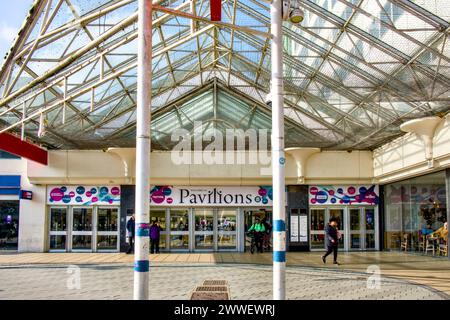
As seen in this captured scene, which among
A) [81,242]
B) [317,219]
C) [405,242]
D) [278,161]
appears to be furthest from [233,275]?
[81,242]

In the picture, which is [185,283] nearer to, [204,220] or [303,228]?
[204,220]

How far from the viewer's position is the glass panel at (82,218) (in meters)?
22.4

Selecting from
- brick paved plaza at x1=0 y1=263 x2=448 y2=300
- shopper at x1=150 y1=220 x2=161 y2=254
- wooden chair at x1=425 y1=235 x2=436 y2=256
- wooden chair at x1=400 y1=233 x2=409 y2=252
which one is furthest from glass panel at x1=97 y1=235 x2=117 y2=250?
wooden chair at x1=425 y1=235 x2=436 y2=256

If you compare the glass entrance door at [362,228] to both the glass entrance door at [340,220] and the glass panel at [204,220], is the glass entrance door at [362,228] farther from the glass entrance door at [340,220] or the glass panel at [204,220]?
the glass panel at [204,220]

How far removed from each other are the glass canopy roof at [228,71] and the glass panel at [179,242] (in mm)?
4289

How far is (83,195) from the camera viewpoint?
2241cm

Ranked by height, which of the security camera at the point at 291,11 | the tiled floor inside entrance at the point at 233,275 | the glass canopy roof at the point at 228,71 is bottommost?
the tiled floor inside entrance at the point at 233,275

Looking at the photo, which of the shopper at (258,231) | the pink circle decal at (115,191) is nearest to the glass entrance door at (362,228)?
the shopper at (258,231)

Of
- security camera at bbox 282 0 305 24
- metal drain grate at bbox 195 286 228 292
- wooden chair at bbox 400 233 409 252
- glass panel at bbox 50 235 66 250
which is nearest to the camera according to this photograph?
security camera at bbox 282 0 305 24

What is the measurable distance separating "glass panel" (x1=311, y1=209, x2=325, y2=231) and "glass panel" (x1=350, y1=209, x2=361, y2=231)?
1305 millimetres

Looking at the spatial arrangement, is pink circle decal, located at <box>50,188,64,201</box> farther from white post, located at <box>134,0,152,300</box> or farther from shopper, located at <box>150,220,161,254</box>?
white post, located at <box>134,0,152,300</box>

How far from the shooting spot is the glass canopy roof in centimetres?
1197

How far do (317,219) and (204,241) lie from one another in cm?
534

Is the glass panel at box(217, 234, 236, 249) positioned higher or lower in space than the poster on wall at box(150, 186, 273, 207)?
lower
